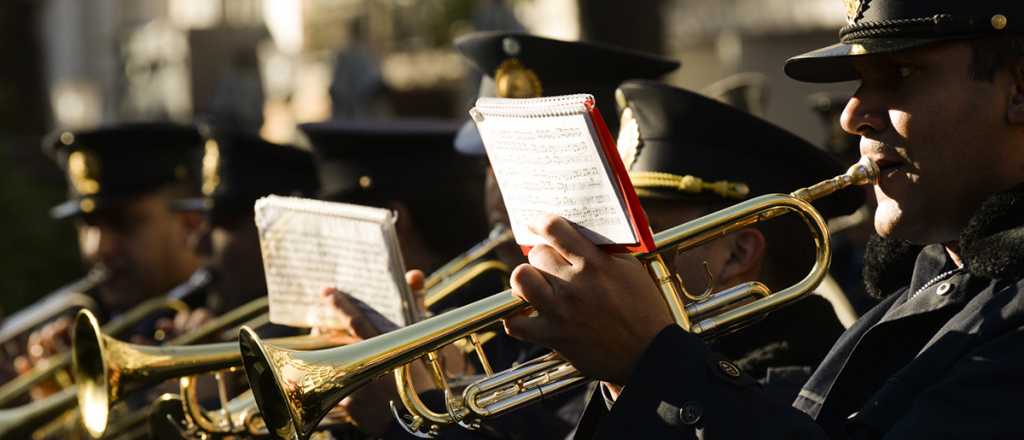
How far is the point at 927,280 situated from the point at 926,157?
0.30 meters

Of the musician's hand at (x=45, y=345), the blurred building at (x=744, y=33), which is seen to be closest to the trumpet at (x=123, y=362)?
the musician's hand at (x=45, y=345)

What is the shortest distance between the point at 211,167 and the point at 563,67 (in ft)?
7.37

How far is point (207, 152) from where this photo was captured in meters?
6.41

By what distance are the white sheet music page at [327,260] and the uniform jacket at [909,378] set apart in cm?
113

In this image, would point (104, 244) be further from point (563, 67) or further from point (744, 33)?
point (744, 33)

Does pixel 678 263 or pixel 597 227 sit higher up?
pixel 597 227

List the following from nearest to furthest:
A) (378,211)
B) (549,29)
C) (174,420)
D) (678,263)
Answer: (678,263), (378,211), (174,420), (549,29)

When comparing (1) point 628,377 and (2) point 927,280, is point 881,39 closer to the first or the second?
(2) point 927,280

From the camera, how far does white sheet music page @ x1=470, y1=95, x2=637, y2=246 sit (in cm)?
269

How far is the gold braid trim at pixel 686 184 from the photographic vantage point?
368 centimetres

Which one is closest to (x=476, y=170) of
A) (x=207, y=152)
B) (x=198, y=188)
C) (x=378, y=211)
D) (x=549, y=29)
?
(x=207, y=152)

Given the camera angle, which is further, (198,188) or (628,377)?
(198,188)

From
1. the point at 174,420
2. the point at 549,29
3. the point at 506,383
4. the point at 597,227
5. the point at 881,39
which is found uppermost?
the point at 881,39

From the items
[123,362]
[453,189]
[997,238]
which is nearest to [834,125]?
[453,189]
